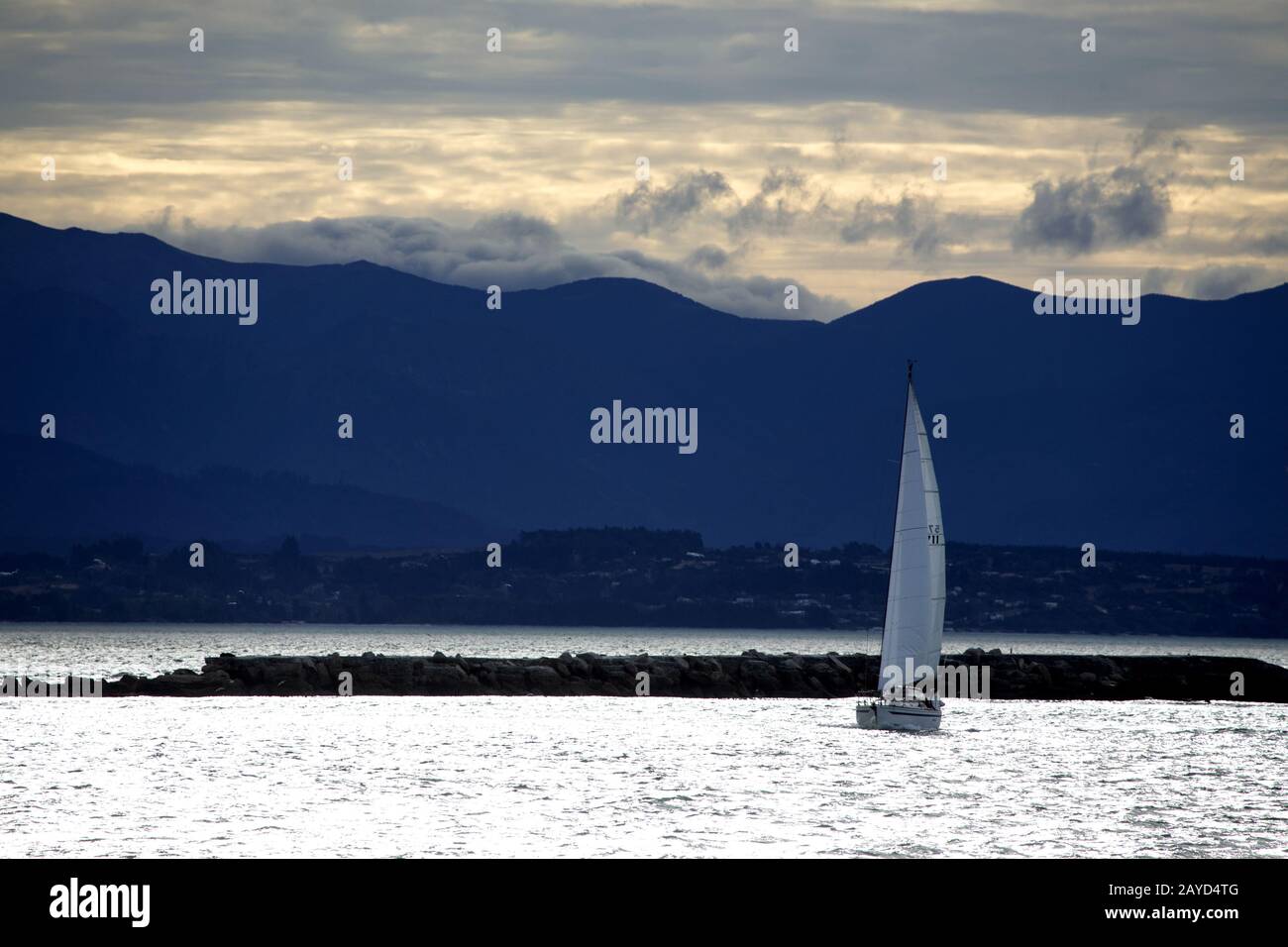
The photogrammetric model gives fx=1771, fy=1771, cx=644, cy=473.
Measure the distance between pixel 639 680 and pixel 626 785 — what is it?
159 ft

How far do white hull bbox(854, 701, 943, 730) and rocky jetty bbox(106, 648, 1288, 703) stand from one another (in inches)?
1214

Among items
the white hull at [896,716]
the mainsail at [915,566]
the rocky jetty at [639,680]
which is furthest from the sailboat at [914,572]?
the rocky jetty at [639,680]

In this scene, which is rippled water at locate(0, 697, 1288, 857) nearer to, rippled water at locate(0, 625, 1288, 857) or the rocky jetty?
rippled water at locate(0, 625, 1288, 857)

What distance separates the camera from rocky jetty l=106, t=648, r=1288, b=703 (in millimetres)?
89750

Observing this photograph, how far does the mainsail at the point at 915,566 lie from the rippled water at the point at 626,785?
130 inches
